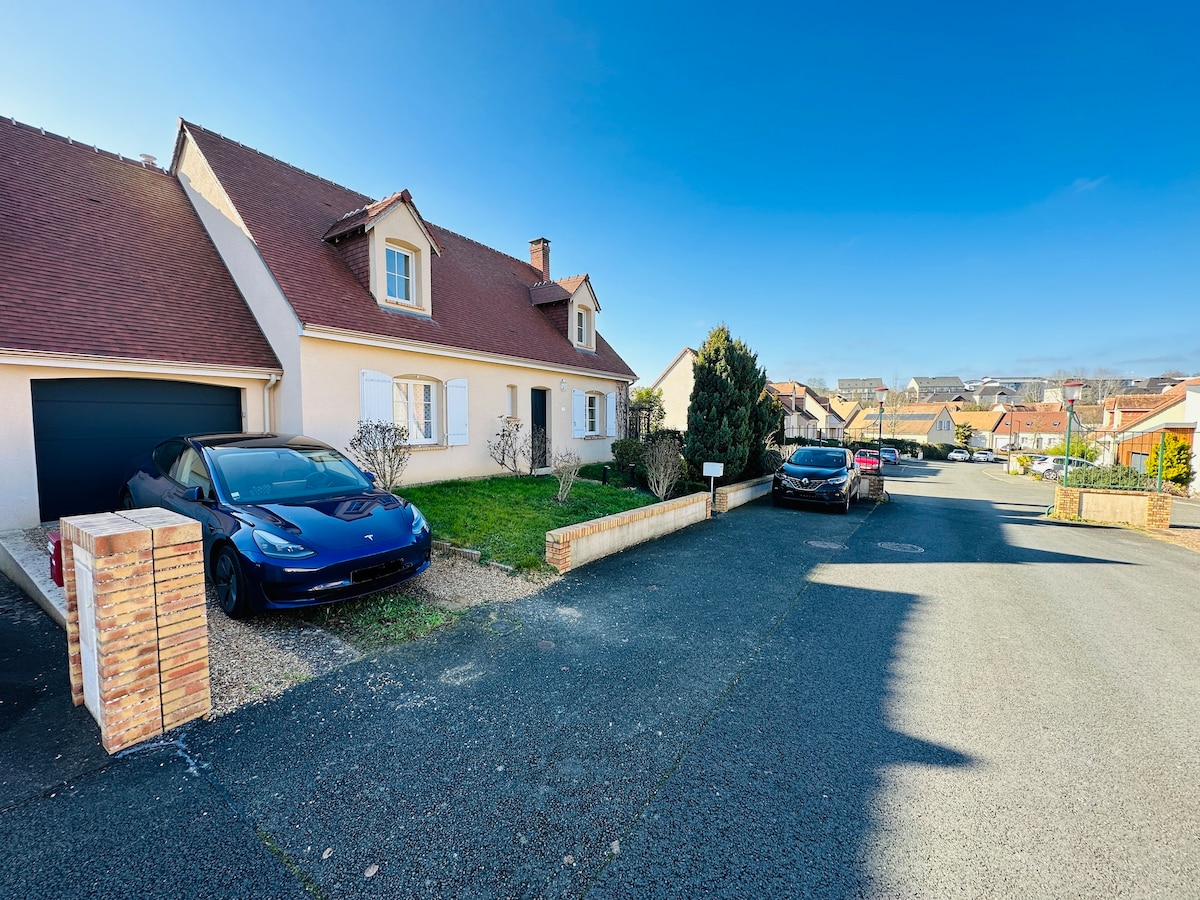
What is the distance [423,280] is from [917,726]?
11.2 m

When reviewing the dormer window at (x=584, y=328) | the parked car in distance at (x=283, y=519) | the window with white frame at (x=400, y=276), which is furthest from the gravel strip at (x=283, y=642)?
the dormer window at (x=584, y=328)

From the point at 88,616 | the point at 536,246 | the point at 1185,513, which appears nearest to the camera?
the point at 88,616

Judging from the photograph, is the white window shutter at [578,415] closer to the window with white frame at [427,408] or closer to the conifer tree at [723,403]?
the conifer tree at [723,403]

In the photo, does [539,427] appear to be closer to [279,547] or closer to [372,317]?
[372,317]

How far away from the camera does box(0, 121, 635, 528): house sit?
7.07 meters

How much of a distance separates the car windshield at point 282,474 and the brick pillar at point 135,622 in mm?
1728

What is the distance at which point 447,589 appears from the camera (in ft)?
18.0

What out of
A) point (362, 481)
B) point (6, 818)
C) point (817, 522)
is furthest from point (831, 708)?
point (817, 522)

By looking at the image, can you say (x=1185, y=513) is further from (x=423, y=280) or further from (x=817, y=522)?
(x=423, y=280)

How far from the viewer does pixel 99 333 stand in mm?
7234

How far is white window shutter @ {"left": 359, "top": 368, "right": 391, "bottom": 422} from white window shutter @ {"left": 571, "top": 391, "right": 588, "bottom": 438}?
5.99 m

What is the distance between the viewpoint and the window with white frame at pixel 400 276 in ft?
35.0

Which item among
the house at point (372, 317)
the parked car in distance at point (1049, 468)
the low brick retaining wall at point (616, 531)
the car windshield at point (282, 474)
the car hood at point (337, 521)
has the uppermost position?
the house at point (372, 317)

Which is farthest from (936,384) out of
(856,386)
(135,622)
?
(135,622)
